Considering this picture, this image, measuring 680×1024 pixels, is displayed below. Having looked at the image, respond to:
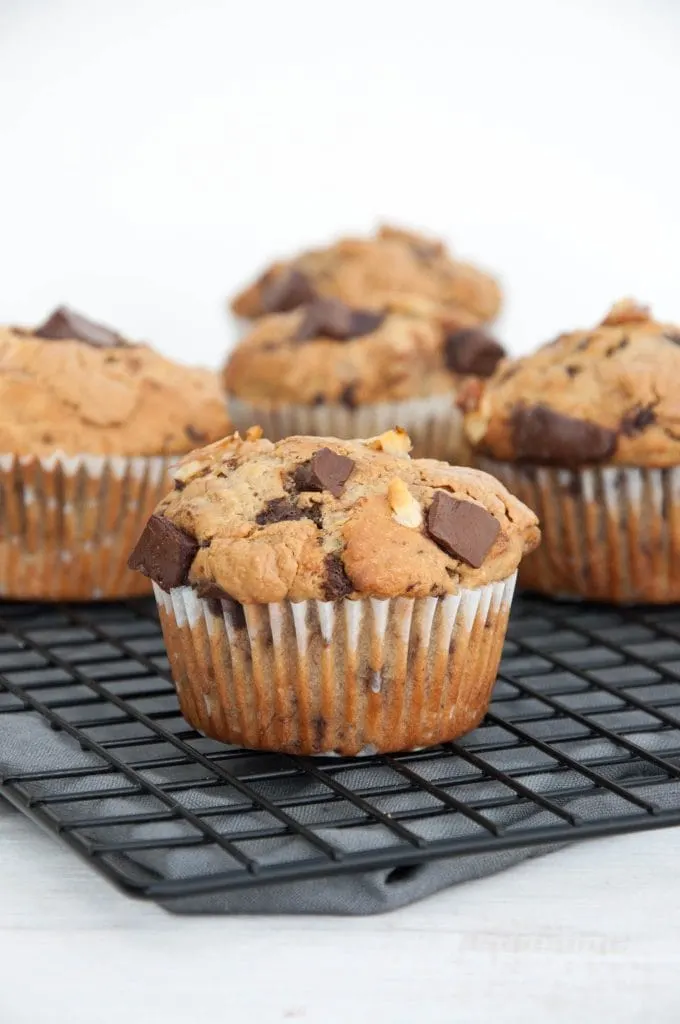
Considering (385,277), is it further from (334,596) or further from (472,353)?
(334,596)

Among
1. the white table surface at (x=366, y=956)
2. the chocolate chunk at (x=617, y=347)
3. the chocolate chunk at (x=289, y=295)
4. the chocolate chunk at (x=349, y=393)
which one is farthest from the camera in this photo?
the chocolate chunk at (x=289, y=295)

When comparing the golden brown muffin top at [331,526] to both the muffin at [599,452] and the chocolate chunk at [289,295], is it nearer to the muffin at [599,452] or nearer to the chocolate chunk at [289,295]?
the muffin at [599,452]

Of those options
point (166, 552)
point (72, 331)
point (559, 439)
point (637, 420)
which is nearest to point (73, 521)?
point (72, 331)

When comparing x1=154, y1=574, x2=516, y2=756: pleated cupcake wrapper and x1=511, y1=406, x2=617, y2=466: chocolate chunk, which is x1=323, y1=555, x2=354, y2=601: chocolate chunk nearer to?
x1=154, y1=574, x2=516, y2=756: pleated cupcake wrapper

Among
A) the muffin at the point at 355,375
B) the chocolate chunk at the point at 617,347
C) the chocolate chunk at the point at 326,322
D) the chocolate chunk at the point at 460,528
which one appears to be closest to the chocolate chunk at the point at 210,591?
the chocolate chunk at the point at 460,528

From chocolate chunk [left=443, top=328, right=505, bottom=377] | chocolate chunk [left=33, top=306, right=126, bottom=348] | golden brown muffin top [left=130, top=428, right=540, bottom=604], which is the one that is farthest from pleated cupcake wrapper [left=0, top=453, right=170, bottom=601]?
chocolate chunk [left=443, top=328, right=505, bottom=377]

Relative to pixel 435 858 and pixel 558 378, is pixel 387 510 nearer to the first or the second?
pixel 435 858

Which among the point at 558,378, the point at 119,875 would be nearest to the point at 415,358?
the point at 558,378
